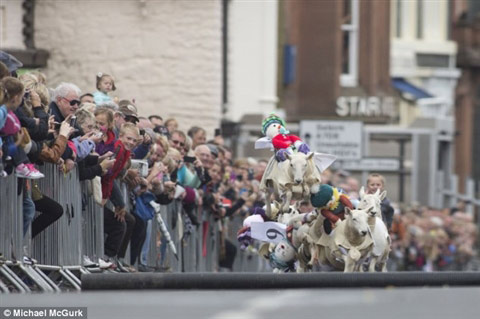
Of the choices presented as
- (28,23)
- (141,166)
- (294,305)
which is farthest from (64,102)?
(28,23)

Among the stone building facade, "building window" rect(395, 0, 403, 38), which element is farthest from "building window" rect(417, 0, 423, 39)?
the stone building facade

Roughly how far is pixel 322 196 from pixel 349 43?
39184mm

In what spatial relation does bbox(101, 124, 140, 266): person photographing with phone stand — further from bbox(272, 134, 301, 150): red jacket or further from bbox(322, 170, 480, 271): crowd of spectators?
bbox(322, 170, 480, 271): crowd of spectators

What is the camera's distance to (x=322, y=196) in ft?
59.1

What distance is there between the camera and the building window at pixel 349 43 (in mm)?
55594

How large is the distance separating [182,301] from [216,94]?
20.2 meters

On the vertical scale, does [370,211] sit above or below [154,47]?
below

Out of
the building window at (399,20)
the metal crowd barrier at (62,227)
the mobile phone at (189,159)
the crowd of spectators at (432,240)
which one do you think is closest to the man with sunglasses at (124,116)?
the metal crowd barrier at (62,227)

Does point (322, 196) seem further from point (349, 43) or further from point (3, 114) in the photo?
point (349, 43)

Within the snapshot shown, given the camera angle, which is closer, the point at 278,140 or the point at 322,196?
the point at 322,196

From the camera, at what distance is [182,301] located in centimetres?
1036

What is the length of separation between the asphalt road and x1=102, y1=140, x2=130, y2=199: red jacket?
27.8 ft

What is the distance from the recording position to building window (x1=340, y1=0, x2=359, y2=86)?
55.6 meters

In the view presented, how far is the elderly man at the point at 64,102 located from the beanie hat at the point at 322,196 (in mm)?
2272
